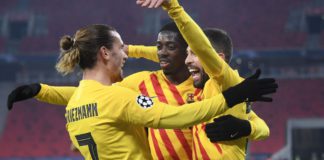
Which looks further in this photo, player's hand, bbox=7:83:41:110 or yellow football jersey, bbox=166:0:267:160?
player's hand, bbox=7:83:41:110

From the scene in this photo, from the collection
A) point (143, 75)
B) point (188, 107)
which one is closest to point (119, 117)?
point (188, 107)

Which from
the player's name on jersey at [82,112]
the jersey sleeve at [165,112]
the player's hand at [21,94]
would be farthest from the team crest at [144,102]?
the player's hand at [21,94]

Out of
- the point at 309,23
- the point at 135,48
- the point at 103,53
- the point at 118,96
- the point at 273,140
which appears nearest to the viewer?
the point at 118,96

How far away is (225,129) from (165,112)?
344 mm

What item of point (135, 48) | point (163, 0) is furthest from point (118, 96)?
point (135, 48)

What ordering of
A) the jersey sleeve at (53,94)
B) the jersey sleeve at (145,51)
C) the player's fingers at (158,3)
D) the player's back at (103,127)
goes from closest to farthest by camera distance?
the player's fingers at (158,3) → the player's back at (103,127) → the jersey sleeve at (53,94) → the jersey sleeve at (145,51)

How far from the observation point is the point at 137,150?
2.86m

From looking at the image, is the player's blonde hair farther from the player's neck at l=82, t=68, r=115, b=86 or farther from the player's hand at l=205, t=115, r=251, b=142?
the player's hand at l=205, t=115, r=251, b=142

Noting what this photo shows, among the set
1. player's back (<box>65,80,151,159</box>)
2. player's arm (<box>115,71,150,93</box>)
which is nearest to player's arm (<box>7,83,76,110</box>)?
player's arm (<box>115,71,150,93</box>)

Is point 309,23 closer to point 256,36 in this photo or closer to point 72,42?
point 256,36

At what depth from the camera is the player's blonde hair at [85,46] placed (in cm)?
294

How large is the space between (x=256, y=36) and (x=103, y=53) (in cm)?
1605

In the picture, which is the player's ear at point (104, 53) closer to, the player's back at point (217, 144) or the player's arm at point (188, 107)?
the player's arm at point (188, 107)

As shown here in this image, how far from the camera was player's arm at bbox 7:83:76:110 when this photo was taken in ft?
10.9
